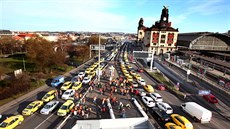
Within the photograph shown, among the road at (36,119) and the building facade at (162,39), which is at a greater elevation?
the building facade at (162,39)

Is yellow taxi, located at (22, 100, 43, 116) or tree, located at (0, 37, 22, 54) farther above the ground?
tree, located at (0, 37, 22, 54)

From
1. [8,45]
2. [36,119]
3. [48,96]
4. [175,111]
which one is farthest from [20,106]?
[8,45]

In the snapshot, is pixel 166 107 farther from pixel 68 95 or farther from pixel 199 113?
pixel 68 95

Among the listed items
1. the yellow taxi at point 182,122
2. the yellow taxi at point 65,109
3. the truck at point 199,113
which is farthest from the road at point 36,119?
the truck at point 199,113

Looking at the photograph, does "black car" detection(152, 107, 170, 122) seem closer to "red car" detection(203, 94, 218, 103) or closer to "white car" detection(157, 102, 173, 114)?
"white car" detection(157, 102, 173, 114)

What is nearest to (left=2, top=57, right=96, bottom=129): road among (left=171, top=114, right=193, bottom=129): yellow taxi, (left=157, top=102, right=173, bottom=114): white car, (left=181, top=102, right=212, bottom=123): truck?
(left=157, top=102, right=173, bottom=114): white car

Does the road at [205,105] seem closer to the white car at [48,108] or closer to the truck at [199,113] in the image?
the truck at [199,113]

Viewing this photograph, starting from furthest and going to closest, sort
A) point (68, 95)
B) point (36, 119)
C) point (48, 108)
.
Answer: point (68, 95) → point (48, 108) → point (36, 119)

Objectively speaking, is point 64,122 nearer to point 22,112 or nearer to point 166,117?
point 22,112

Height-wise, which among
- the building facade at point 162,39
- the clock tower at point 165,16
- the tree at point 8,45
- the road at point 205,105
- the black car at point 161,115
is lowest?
the road at point 205,105
